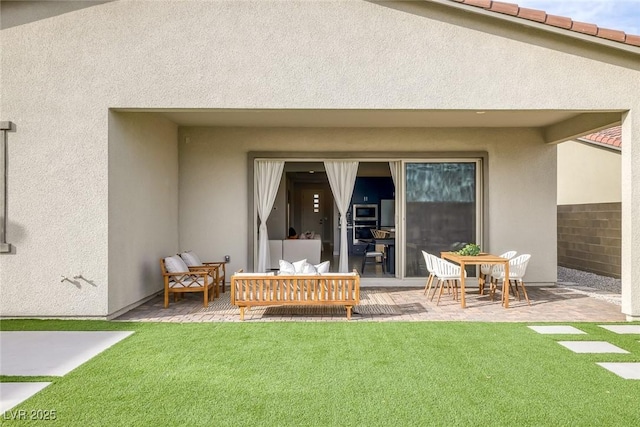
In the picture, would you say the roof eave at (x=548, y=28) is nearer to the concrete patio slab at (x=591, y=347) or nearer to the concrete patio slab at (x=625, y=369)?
the concrete patio slab at (x=591, y=347)

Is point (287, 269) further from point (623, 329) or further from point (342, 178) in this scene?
point (623, 329)

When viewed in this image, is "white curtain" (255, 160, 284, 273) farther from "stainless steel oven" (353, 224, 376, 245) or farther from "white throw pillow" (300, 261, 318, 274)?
"stainless steel oven" (353, 224, 376, 245)

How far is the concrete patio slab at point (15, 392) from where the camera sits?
3.73 m

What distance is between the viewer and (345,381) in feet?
13.9

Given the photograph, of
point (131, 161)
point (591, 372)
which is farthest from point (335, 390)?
point (131, 161)

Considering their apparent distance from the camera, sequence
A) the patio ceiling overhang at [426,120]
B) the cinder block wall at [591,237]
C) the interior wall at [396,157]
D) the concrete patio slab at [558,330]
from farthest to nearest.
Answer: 1. the cinder block wall at [591,237]
2. the interior wall at [396,157]
3. the patio ceiling overhang at [426,120]
4. the concrete patio slab at [558,330]

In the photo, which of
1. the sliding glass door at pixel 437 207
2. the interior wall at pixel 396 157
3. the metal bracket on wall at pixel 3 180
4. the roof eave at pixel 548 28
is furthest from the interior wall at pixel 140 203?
the roof eave at pixel 548 28

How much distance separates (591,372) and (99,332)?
5.71 metres

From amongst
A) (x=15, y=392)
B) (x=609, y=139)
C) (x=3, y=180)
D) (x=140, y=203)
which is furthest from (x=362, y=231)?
(x=15, y=392)

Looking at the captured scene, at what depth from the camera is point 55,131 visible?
6.57 meters

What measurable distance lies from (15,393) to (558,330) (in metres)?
6.16

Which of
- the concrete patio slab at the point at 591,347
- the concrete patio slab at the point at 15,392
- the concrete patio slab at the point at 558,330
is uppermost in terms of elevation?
the concrete patio slab at the point at 15,392

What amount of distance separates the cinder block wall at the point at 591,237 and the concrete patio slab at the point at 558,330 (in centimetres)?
577

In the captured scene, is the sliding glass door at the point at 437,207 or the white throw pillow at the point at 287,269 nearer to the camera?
the white throw pillow at the point at 287,269
